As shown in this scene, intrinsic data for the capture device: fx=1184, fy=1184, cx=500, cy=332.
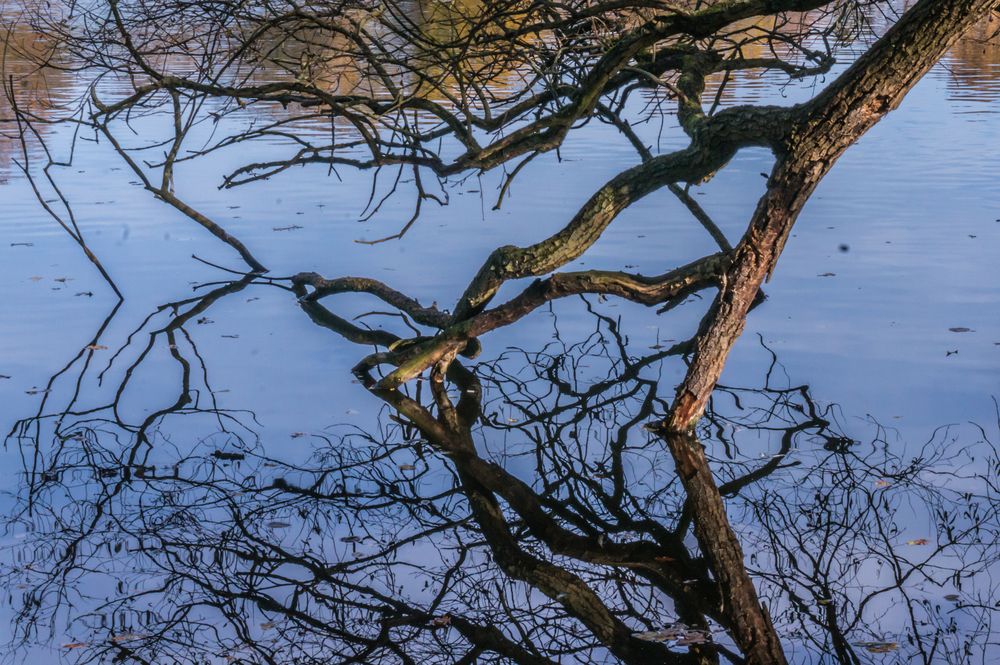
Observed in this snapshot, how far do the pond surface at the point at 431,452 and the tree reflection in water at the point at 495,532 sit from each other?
2cm

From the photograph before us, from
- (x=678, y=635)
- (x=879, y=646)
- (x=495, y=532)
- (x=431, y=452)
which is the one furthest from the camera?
(x=431, y=452)

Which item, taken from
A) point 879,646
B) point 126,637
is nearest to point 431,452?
point 126,637

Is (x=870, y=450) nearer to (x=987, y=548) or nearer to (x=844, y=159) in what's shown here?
(x=987, y=548)

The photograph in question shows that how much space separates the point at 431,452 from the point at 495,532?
3.99ft

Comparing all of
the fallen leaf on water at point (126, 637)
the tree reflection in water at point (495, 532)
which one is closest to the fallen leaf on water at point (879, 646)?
the tree reflection in water at point (495, 532)

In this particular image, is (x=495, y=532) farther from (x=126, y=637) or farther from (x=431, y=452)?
(x=126, y=637)

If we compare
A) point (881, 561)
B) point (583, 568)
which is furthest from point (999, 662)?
point (583, 568)

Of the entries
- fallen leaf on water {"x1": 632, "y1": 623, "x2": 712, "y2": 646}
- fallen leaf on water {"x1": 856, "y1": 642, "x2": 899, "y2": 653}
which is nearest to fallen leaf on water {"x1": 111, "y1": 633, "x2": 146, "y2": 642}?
fallen leaf on water {"x1": 632, "y1": 623, "x2": 712, "y2": 646}

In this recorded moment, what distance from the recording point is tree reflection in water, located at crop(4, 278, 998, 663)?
14.1 ft

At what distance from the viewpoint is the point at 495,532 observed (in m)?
5.32

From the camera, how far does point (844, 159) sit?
610 inches

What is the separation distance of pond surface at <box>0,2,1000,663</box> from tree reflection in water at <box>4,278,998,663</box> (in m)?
0.02

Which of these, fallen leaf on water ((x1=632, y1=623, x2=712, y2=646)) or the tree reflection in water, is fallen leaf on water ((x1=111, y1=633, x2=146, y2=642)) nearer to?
the tree reflection in water

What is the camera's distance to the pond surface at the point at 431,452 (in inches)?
180
